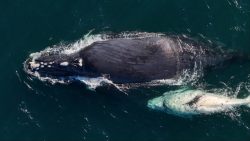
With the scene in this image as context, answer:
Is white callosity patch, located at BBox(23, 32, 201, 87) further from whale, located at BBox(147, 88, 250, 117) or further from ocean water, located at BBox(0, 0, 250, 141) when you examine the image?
whale, located at BBox(147, 88, 250, 117)

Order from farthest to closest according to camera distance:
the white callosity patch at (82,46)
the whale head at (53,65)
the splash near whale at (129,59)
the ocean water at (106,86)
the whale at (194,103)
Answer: the whale head at (53,65) → the white callosity patch at (82,46) → the whale at (194,103) → the ocean water at (106,86) → the splash near whale at (129,59)

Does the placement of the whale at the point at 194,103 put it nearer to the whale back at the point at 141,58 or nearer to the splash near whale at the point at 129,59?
the splash near whale at the point at 129,59

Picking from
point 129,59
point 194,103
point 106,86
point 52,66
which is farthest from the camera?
point 52,66

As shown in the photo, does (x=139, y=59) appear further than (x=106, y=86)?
No

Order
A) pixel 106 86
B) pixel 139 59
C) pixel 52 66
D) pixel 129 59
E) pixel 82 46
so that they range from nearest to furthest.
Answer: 1. pixel 139 59
2. pixel 129 59
3. pixel 106 86
4. pixel 52 66
5. pixel 82 46

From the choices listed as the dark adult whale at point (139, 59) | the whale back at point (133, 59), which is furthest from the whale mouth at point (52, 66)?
the whale back at point (133, 59)

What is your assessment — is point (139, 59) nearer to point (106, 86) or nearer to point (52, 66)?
point (106, 86)

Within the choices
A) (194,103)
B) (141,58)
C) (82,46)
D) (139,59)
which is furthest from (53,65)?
(194,103)

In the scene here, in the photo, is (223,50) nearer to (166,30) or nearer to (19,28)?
(166,30)
